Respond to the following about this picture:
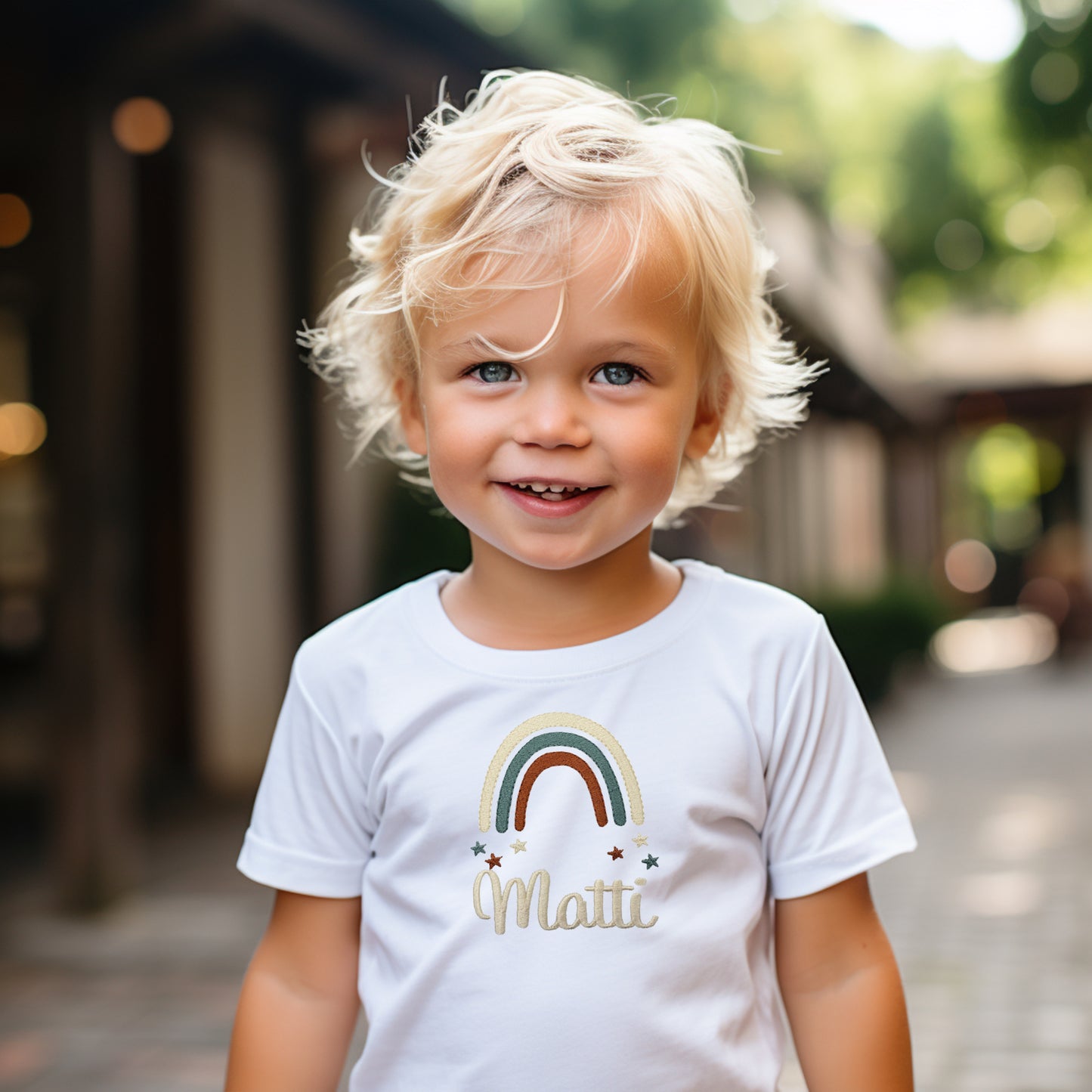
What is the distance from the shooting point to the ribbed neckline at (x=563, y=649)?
54.1 inches

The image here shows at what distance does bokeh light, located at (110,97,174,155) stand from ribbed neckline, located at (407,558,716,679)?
4070mm

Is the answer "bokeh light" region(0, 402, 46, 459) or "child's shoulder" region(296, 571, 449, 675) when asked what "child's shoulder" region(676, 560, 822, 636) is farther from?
"bokeh light" region(0, 402, 46, 459)

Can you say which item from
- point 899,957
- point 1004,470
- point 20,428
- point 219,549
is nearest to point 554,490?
point 899,957

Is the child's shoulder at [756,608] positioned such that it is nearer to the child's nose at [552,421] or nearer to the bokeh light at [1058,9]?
the child's nose at [552,421]

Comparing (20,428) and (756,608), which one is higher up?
(756,608)

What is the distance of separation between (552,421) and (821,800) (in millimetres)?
452

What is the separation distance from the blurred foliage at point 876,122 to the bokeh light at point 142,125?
1404 cm

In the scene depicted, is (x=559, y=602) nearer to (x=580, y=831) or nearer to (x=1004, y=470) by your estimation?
(x=580, y=831)

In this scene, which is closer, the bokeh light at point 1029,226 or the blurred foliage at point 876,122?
the blurred foliage at point 876,122

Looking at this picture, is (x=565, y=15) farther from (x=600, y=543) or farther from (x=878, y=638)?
(x=600, y=543)

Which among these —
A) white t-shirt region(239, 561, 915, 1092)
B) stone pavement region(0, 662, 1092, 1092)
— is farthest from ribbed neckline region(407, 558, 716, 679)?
stone pavement region(0, 662, 1092, 1092)

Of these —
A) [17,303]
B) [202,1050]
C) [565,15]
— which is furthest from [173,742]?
[565,15]

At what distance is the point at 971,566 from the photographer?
2455 cm

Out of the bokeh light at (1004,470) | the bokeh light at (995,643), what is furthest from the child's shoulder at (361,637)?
the bokeh light at (1004,470)
